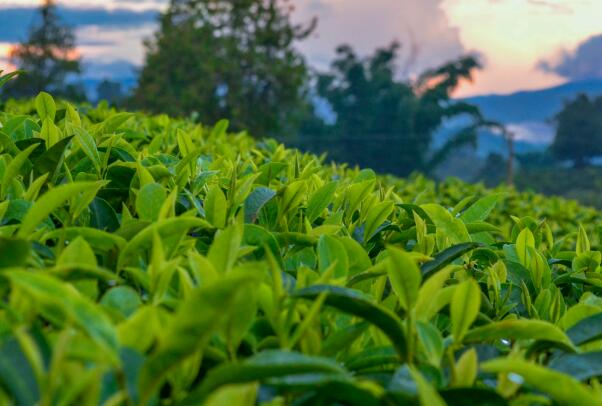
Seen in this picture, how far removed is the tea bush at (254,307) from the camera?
91 cm

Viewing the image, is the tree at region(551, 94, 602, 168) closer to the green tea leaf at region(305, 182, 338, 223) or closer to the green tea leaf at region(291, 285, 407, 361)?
the green tea leaf at region(305, 182, 338, 223)

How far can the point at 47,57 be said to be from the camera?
6216 centimetres

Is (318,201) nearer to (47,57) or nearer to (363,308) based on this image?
(363,308)

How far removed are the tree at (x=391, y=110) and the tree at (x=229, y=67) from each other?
1905 centimetres

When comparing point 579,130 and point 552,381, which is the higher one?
point 552,381

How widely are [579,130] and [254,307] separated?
265ft

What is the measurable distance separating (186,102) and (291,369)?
150ft

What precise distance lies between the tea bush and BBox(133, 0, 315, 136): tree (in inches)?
1748

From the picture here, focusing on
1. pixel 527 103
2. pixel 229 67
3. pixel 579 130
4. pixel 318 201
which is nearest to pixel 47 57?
pixel 229 67

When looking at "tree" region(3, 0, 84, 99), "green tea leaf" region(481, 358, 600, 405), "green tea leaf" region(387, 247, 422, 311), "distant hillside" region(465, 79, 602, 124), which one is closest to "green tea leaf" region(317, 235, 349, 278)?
"green tea leaf" region(387, 247, 422, 311)

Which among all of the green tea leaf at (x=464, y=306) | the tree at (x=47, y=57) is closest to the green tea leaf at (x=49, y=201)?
the green tea leaf at (x=464, y=306)

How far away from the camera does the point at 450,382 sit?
1.14 meters

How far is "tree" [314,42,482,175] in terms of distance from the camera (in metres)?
66.4

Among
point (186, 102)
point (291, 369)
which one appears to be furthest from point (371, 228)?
point (186, 102)
